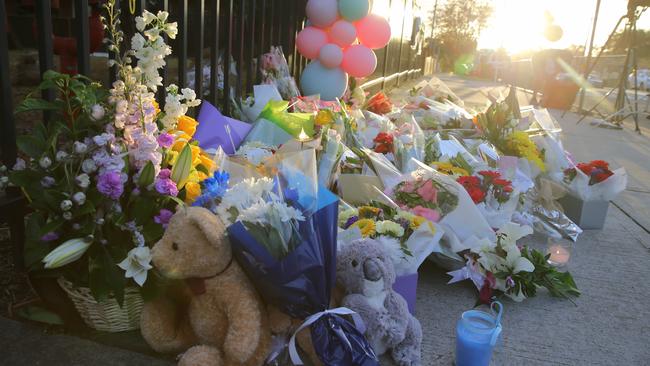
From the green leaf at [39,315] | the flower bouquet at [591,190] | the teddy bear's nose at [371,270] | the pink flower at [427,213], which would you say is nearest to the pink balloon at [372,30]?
the flower bouquet at [591,190]

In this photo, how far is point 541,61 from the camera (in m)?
14.6

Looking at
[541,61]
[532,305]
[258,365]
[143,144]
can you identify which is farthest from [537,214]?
[541,61]

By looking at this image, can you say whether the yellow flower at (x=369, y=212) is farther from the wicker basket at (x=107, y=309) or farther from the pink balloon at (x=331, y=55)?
the pink balloon at (x=331, y=55)

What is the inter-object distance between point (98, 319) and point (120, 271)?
0.31 metres

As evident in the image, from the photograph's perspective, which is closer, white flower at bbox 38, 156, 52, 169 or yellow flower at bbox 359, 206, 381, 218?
white flower at bbox 38, 156, 52, 169

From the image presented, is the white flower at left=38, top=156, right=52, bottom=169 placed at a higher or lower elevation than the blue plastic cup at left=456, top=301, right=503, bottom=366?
higher

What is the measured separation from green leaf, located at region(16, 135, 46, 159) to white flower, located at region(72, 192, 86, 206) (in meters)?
0.28

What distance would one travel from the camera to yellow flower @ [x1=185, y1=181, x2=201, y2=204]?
2160 millimetres

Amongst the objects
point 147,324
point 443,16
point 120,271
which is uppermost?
point 443,16

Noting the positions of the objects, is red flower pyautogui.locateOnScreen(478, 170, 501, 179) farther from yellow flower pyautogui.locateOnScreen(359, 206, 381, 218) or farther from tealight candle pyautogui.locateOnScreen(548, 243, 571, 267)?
yellow flower pyautogui.locateOnScreen(359, 206, 381, 218)

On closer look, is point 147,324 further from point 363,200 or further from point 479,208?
point 479,208

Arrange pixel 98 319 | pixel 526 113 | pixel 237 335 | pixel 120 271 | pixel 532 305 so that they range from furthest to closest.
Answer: pixel 526 113
pixel 532 305
pixel 98 319
pixel 120 271
pixel 237 335

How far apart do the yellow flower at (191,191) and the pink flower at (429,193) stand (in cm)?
127

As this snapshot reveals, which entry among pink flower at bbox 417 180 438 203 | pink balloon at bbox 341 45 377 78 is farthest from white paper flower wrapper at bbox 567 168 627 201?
A: pink balloon at bbox 341 45 377 78
